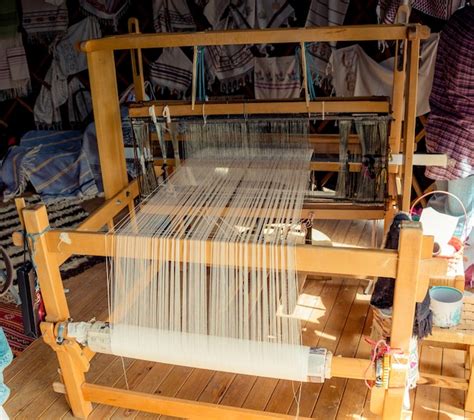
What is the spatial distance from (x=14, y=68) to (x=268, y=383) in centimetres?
354

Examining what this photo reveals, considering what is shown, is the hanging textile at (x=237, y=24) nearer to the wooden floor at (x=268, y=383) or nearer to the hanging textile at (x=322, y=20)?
the hanging textile at (x=322, y=20)

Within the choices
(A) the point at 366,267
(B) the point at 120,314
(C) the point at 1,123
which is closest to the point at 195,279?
(B) the point at 120,314

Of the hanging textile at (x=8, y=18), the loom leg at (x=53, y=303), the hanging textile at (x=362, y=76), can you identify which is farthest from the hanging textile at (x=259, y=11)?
the loom leg at (x=53, y=303)

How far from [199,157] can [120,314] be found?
0.75 meters

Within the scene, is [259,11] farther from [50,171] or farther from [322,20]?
[50,171]

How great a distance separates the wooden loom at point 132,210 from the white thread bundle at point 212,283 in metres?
0.09

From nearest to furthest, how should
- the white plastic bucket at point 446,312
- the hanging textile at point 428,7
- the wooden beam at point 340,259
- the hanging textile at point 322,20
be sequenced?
1. the wooden beam at point 340,259
2. the white plastic bucket at point 446,312
3. the hanging textile at point 428,7
4. the hanging textile at point 322,20

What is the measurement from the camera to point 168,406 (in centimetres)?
174

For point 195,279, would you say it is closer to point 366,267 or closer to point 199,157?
point 366,267

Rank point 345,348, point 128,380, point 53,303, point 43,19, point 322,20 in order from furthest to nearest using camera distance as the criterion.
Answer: point 43,19 → point 322,20 → point 345,348 → point 128,380 → point 53,303

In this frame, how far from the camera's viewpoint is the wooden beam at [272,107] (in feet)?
6.68

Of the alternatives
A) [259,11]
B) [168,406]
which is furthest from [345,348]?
[259,11]

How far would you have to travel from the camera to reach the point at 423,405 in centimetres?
191

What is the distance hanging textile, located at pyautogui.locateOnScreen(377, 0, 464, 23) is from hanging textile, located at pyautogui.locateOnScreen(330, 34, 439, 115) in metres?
0.33
